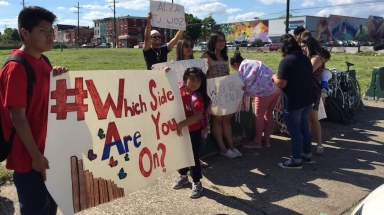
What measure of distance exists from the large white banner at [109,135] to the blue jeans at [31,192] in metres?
0.08

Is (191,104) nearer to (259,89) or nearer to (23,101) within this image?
(259,89)

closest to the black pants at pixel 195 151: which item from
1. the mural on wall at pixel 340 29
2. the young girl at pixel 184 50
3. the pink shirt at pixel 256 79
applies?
the young girl at pixel 184 50

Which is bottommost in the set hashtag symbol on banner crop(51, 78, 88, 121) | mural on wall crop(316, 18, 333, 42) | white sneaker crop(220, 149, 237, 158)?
white sneaker crop(220, 149, 237, 158)

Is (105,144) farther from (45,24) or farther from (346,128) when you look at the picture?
(346,128)

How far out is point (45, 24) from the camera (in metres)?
2.53

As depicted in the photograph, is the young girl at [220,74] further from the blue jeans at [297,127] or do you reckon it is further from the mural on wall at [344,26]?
the mural on wall at [344,26]

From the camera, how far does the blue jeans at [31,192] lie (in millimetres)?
2576

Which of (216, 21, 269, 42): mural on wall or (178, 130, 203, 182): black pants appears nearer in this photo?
(178, 130, 203, 182): black pants

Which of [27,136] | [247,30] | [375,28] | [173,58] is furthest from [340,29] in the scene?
[27,136]

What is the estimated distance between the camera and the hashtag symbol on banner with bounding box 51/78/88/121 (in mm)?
2844

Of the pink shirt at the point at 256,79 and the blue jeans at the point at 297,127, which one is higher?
the pink shirt at the point at 256,79

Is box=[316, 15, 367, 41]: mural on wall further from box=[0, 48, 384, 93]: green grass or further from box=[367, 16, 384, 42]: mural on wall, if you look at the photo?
box=[0, 48, 384, 93]: green grass

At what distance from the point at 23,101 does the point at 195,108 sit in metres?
2.14

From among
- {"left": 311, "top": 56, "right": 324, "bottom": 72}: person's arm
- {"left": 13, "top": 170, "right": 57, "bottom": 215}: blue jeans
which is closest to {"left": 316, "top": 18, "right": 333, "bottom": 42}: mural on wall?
{"left": 311, "top": 56, "right": 324, "bottom": 72}: person's arm
